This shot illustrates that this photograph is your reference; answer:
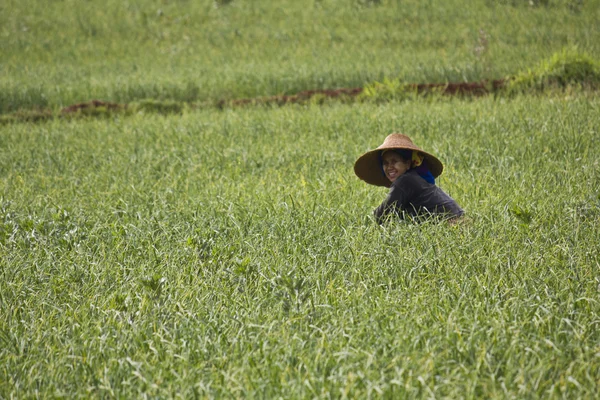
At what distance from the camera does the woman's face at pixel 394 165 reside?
464cm

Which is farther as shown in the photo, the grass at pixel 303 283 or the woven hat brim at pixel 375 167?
the woven hat brim at pixel 375 167

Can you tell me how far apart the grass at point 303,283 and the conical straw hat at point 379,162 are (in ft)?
1.01

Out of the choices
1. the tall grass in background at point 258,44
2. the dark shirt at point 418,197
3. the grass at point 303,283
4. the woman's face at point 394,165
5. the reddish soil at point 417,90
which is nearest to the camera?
the grass at point 303,283

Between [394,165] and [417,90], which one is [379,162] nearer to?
[394,165]

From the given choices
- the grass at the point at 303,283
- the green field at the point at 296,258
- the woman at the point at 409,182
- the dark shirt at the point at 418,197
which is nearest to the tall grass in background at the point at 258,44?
the green field at the point at 296,258

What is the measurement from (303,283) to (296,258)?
43cm

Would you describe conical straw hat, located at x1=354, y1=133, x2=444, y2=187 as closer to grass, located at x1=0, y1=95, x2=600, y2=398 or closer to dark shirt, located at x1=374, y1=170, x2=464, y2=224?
dark shirt, located at x1=374, y1=170, x2=464, y2=224

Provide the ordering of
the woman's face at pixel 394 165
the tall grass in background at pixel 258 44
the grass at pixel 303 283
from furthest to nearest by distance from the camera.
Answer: the tall grass in background at pixel 258 44
the woman's face at pixel 394 165
the grass at pixel 303 283

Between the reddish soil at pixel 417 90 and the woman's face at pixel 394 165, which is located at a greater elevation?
the woman's face at pixel 394 165

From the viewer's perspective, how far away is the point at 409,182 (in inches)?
177

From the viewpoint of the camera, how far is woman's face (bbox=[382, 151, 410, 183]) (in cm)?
464

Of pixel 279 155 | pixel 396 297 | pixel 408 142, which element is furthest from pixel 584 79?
pixel 396 297

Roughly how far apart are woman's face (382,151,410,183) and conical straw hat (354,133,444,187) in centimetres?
7

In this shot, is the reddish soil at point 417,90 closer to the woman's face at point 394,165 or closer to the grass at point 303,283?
the grass at point 303,283
